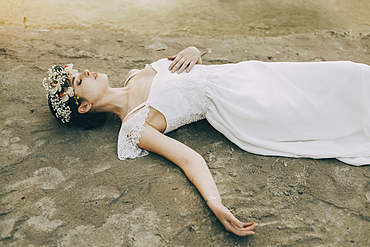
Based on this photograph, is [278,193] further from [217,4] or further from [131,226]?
[217,4]

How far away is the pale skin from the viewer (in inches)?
73.0

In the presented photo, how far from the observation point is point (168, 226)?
1.83m

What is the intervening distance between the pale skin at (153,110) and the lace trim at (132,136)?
0.05 m

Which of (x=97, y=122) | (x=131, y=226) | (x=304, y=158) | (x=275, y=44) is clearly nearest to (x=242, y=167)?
(x=304, y=158)

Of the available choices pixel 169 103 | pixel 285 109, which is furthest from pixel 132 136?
pixel 285 109

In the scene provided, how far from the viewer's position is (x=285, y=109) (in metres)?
2.21

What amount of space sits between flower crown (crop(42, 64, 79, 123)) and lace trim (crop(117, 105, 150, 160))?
0.53 m

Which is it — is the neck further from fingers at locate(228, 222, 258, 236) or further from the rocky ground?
fingers at locate(228, 222, 258, 236)

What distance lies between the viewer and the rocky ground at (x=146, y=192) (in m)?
1.79

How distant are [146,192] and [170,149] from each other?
15.1 inches

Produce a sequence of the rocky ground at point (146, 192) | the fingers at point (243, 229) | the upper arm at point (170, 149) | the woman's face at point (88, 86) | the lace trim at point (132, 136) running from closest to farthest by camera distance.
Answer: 1. the fingers at point (243, 229)
2. the rocky ground at point (146, 192)
3. the upper arm at point (170, 149)
4. the lace trim at point (132, 136)
5. the woman's face at point (88, 86)

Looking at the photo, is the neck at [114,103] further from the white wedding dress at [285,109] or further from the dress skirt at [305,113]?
the dress skirt at [305,113]

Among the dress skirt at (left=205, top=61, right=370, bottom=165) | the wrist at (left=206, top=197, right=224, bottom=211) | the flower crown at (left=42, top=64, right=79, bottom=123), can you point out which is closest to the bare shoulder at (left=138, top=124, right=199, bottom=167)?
the wrist at (left=206, top=197, right=224, bottom=211)

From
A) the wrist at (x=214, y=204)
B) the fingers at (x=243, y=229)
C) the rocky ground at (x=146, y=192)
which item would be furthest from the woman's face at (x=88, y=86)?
the fingers at (x=243, y=229)
